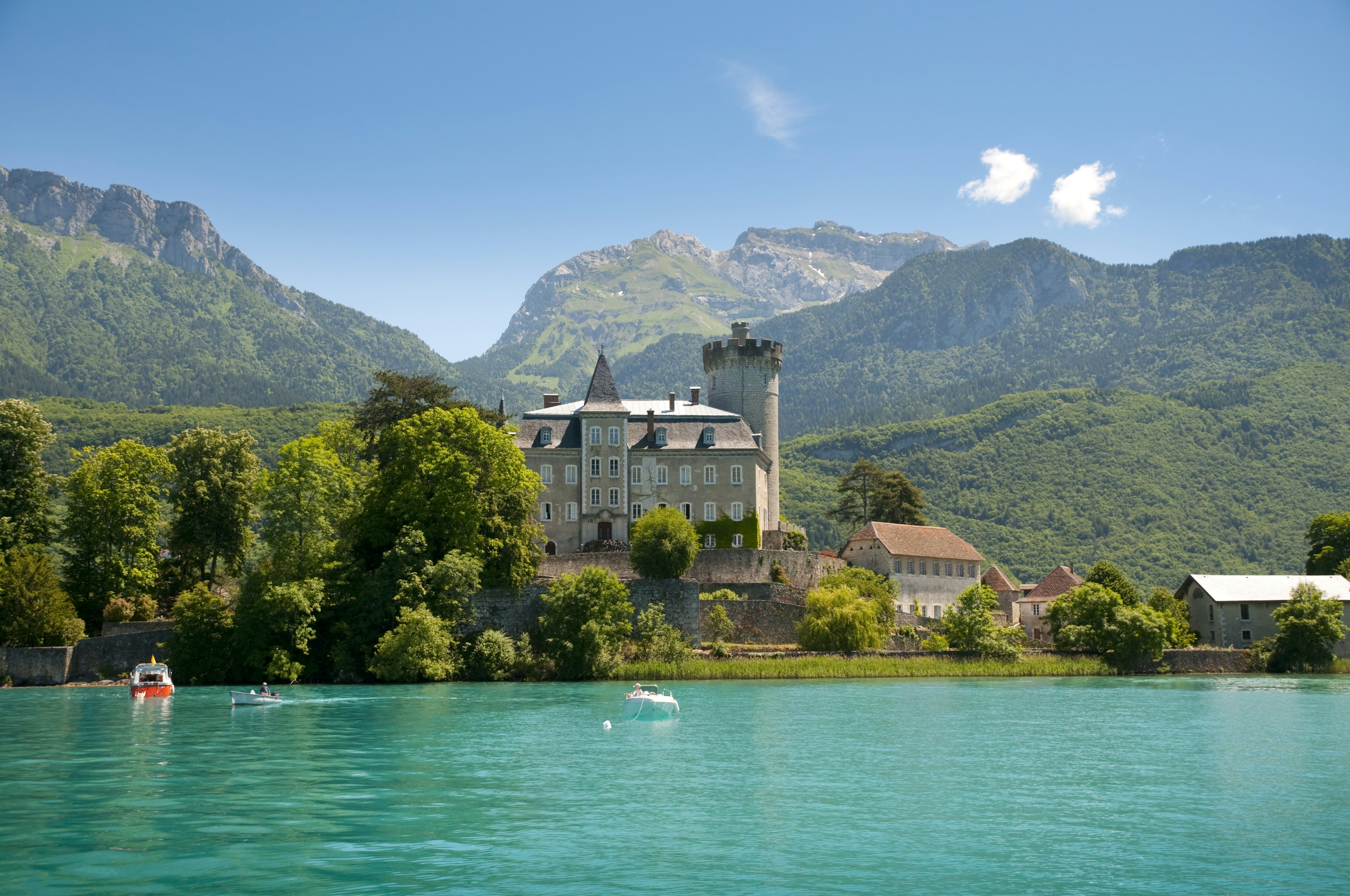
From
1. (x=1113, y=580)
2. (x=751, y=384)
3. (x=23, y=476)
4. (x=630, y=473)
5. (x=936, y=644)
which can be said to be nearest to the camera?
(x=23, y=476)

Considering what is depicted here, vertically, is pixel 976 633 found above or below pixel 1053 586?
below

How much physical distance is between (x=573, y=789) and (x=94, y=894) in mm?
11212

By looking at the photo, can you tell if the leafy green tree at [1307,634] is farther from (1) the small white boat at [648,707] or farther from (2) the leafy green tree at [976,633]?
(1) the small white boat at [648,707]

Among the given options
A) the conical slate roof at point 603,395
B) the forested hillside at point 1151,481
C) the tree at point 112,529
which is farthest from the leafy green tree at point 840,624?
the forested hillside at point 1151,481

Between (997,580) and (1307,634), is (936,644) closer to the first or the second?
(1307,634)

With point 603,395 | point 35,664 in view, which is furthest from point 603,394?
point 35,664

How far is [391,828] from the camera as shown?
21031 millimetres

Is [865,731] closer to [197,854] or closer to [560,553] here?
[197,854]

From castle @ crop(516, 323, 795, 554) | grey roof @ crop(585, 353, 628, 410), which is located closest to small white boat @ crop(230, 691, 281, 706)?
castle @ crop(516, 323, 795, 554)

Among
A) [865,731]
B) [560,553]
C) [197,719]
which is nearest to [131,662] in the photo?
[197,719]

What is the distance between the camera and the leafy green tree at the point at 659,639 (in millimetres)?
55250

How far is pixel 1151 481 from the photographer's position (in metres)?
164

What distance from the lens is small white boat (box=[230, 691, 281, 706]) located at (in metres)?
43.2

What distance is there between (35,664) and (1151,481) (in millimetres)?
148324
